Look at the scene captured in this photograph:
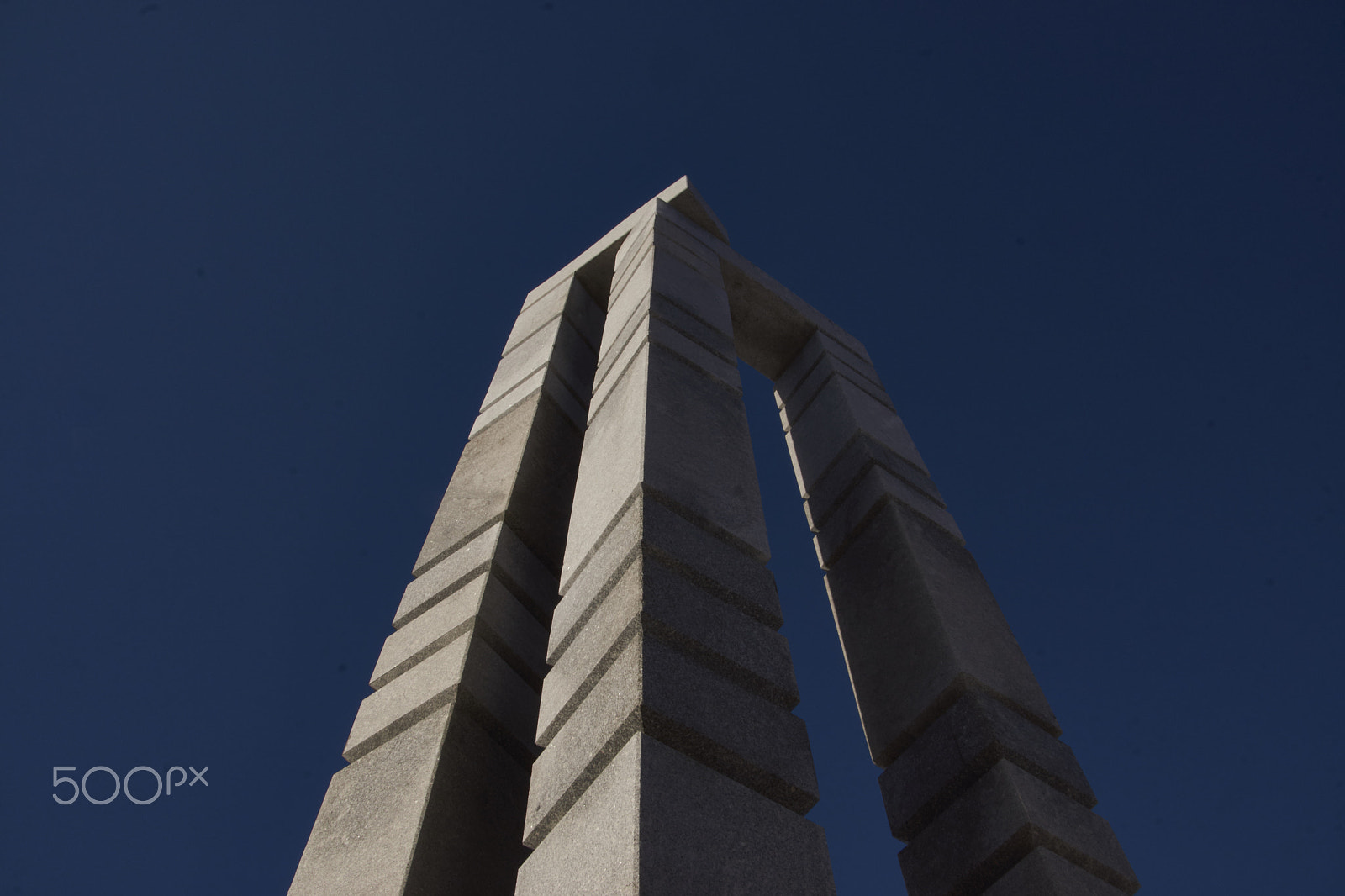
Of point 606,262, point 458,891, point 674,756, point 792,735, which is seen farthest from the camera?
point 606,262

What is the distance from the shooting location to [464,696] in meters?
3.16

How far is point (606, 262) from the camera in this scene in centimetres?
661

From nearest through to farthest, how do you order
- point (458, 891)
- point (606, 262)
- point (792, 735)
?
1. point (792, 735)
2. point (458, 891)
3. point (606, 262)

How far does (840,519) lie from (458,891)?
2.90 metres

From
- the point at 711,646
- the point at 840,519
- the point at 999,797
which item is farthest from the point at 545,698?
the point at 840,519

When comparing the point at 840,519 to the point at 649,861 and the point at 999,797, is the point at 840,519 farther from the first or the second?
the point at 649,861

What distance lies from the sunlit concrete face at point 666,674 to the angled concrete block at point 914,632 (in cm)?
1

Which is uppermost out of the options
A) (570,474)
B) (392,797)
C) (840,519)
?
(840,519)

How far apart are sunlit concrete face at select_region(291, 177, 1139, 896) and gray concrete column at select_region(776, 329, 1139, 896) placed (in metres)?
0.01

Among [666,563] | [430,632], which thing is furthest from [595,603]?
→ [430,632]

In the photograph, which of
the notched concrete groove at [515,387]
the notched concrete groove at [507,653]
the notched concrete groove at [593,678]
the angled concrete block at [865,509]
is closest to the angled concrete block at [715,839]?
the notched concrete groove at [593,678]

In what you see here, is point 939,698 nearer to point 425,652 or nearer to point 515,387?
point 425,652

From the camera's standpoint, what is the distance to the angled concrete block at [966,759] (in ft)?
11.5

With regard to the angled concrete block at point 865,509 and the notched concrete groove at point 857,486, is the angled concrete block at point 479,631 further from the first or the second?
the notched concrete groove at point 857,486
